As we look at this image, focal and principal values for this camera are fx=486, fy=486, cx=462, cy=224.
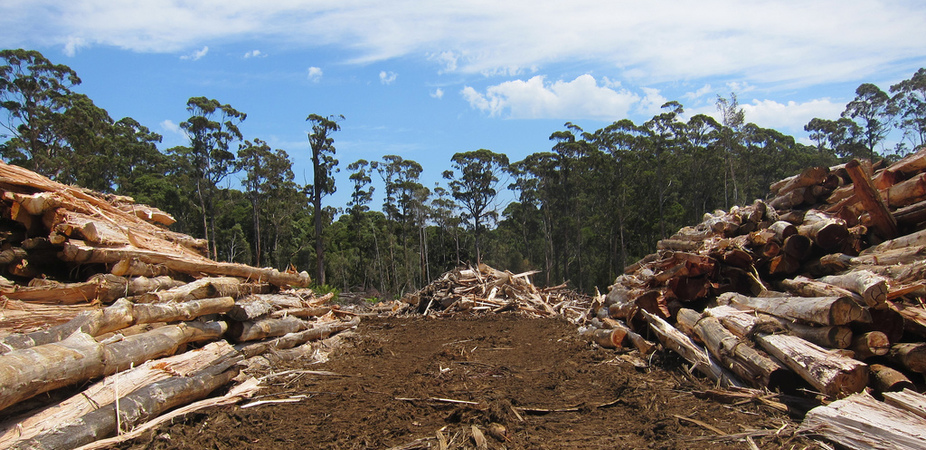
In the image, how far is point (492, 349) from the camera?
8336 millimetres

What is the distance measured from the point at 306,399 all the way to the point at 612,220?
122 feet

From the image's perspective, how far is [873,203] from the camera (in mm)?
6676

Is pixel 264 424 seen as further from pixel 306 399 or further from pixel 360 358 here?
pixel 360 358

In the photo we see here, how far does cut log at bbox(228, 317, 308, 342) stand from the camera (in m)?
7.23

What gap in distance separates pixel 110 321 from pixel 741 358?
652 cm

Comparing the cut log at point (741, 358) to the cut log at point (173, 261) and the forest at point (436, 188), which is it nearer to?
the cut log at point (173, 261)

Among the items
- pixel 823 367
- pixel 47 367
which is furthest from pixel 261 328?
pixel 823 367

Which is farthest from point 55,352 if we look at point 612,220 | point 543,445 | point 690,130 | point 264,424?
point 690,130

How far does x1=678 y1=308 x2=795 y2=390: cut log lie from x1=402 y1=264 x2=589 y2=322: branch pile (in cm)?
704

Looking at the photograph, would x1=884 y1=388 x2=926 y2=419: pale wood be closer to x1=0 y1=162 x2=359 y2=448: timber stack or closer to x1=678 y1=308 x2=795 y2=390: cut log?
x1=678 y1=308 x2=795 y2=390: cut log

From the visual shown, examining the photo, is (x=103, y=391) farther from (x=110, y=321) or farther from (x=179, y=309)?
(x=179, y=309)

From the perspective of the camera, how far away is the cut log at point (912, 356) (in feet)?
13.0

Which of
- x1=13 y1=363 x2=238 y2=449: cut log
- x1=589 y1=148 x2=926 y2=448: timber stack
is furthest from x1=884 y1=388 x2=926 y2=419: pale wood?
x1=13 y1=363 x2=238 y2=449: cut log

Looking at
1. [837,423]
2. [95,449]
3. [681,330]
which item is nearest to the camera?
[837,423]
